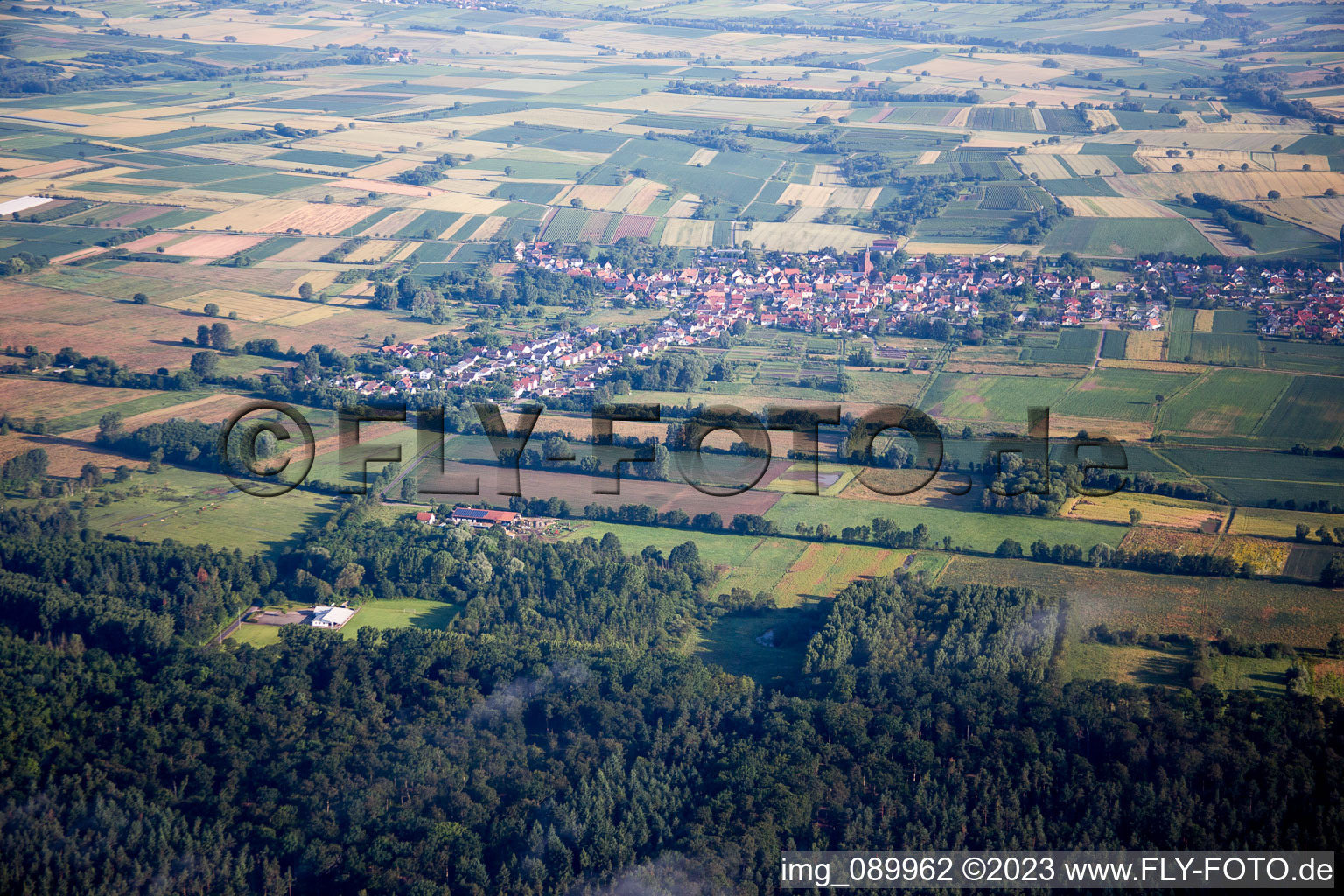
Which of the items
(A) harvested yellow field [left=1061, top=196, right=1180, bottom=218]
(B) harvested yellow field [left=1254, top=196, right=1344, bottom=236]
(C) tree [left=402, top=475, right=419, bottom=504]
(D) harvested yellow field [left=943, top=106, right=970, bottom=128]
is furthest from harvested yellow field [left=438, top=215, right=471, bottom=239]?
(B) harvested yellow field [left=1254, top=196, right=1344, bottom=236]

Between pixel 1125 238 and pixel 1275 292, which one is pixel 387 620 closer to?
pixel 1275 292

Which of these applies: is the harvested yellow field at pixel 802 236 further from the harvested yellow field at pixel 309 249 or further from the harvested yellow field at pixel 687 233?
the harvested yellow field at pixel 309 249

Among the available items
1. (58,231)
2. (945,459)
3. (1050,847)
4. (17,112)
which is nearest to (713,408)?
(945,459)

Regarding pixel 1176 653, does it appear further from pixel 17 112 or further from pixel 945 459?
pixel 17 112

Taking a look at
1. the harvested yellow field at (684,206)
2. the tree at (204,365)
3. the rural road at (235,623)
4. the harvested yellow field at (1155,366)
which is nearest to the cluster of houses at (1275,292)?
the harvested yellow field at (1155,366)

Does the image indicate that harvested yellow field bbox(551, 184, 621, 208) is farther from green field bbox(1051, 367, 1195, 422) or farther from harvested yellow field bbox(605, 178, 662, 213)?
green field bbox(1051, 367, 1195, 422)

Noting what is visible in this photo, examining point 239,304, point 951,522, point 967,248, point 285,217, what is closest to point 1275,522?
point 951,522
